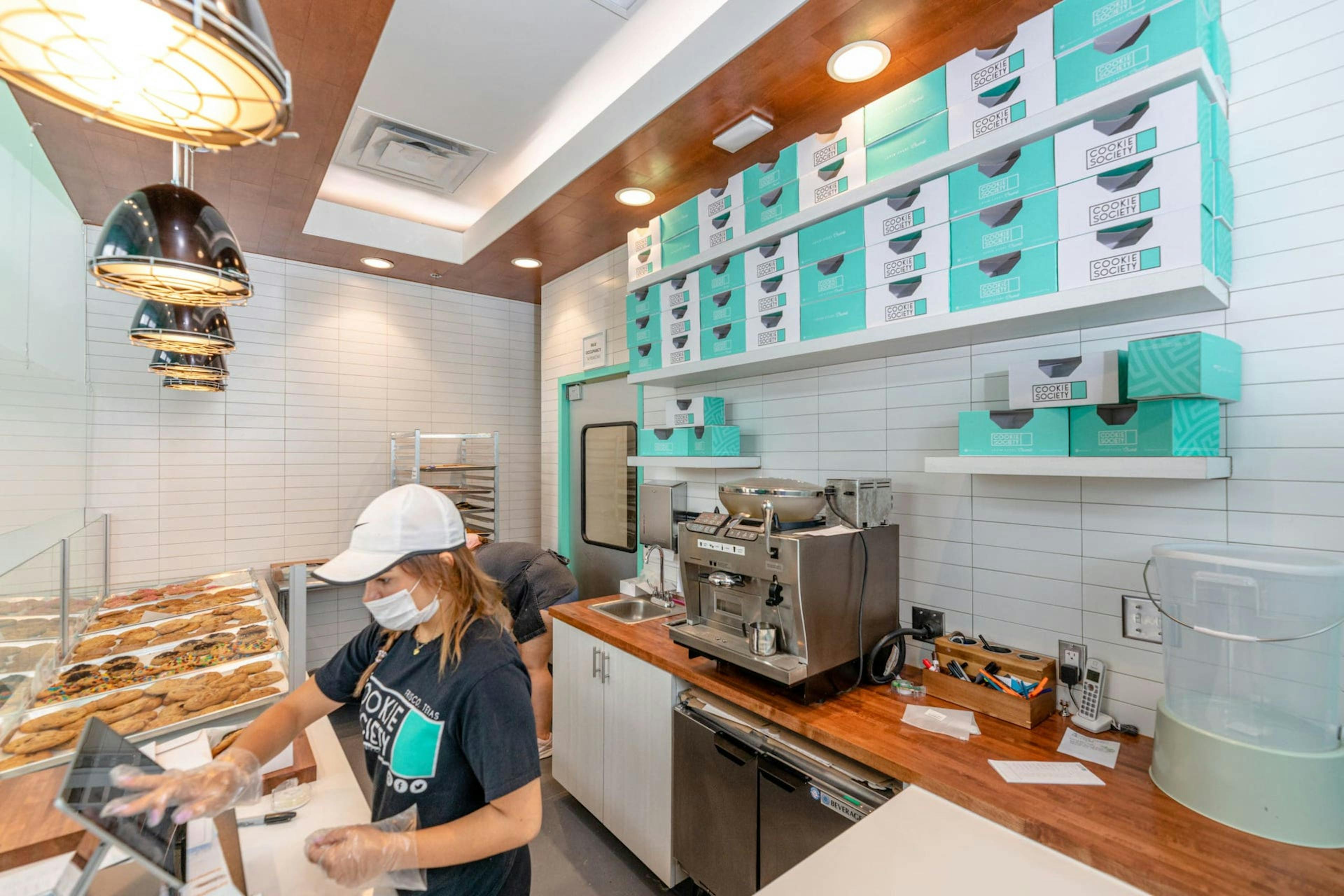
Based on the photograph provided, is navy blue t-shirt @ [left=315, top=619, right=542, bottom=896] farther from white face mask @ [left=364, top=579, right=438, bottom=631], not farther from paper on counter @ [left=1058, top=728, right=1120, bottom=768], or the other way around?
paper on counter @ [left=1058, top=728, right=1120, bottom=768]

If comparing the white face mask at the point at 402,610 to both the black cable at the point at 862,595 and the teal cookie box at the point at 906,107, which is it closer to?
the black cable at the point at 862,595

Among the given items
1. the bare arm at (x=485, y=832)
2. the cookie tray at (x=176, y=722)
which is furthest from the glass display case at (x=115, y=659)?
the bare arm at (x=485, y=832)

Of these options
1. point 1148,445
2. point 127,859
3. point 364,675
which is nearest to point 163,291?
point 364,675

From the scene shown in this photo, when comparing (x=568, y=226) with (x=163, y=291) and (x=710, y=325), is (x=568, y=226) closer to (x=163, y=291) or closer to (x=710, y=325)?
(x=710, y=325)

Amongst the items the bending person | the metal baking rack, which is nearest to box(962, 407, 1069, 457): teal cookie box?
the bending person

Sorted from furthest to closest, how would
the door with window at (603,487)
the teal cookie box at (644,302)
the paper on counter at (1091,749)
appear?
the door with window at (603,487) < the teal cookie box at (644,302) < the paper on counter at (1091,749)

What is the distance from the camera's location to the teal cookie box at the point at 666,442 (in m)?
2.81

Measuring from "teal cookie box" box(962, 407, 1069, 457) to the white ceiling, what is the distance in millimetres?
1343

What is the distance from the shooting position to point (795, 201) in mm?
2166

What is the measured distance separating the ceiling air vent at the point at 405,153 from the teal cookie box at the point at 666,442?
1.87 meters

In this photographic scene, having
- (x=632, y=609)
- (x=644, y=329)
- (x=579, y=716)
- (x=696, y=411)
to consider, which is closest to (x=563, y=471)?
(x=632, y=609)

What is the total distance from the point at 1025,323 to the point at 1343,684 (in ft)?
3.58

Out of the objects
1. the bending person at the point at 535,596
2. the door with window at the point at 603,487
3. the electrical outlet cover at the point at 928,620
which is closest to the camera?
the electrical outlet cover at the point at 928,620

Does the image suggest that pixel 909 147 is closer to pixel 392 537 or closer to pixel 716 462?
pixel 716 462
